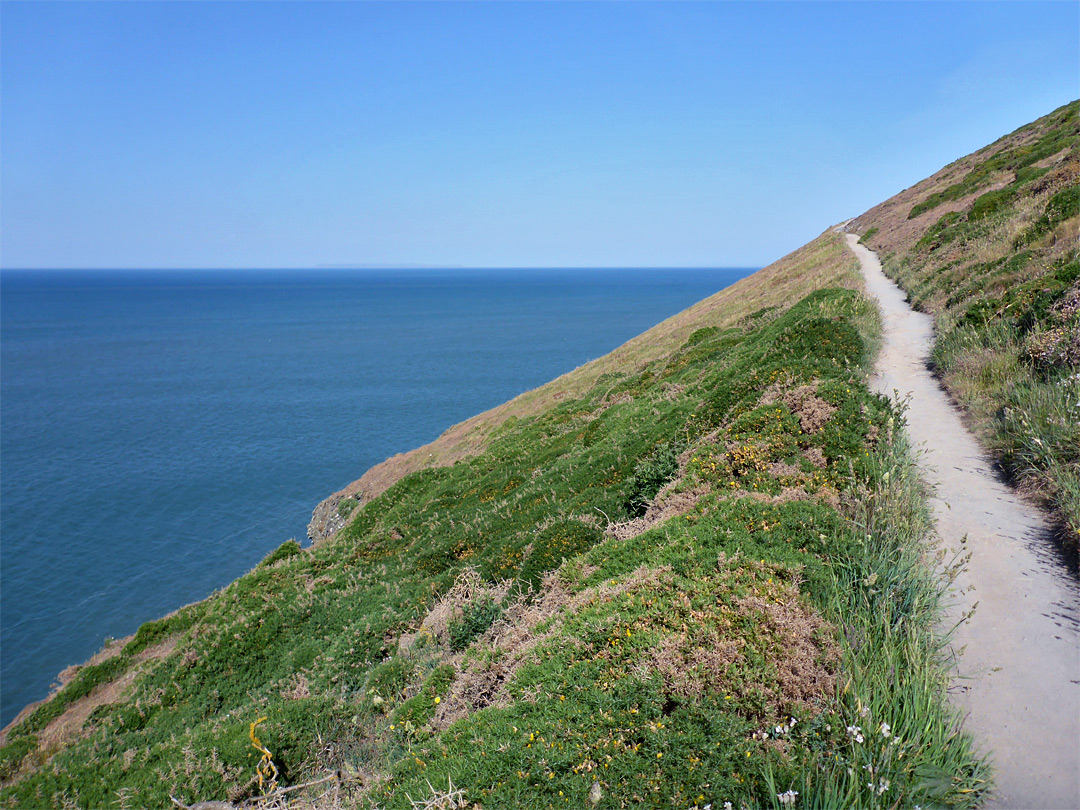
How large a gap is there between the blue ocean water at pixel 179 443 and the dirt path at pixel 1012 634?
3655cm

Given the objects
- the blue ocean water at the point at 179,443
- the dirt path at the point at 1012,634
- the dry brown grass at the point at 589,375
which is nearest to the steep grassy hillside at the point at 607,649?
the dirt path at the point at 1012,634

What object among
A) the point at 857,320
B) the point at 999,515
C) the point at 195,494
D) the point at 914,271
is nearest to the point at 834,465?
the point at 999,515

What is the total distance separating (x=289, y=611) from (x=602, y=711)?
45.8 ft

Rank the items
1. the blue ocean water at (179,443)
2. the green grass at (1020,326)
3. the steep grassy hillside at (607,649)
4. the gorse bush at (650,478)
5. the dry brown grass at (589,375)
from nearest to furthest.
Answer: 1. the steep grassy hillside at (607,649)
2. the green grass at (1020,326)
3. the gorse bush at (650,478)
4. the blue ocean water at (179,443)
5. the dry brown grass at (589,375)

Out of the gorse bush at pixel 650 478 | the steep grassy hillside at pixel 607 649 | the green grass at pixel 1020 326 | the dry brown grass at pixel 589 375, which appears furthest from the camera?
the dry brown grass at pixel 589 375

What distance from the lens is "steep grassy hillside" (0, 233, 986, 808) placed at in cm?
620

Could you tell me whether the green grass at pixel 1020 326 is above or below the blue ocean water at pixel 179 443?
above

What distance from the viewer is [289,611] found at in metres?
17.6

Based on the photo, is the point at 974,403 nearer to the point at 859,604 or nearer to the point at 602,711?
the point at 859,604

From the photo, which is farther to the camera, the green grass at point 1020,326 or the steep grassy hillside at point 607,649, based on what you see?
the green grass at point 1020,326

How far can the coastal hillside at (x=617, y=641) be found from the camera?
6.22m

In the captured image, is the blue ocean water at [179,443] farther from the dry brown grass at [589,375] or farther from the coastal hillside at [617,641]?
the coastal hillside at [617,641]

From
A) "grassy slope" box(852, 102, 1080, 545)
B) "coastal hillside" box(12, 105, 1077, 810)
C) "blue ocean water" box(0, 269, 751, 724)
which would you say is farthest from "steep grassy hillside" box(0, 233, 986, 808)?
"blue ocean water" box(0, 269, 751, 724)

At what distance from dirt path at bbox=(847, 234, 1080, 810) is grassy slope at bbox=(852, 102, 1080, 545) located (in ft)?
2.18
